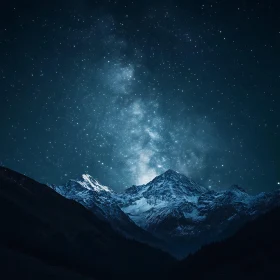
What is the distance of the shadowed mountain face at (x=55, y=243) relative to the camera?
74.1 m

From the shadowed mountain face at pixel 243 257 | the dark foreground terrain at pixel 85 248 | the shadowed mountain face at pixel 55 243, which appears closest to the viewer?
the shadowed mountain face at pixel 243 257

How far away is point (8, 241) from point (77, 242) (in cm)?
4131

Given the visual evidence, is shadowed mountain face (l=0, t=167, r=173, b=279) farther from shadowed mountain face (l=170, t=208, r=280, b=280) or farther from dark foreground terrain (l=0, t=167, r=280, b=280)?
shadowed mountain face (l=170, t=208, r=280, b=280)

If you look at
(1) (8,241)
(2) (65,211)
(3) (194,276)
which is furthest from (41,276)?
(2) (65,211)

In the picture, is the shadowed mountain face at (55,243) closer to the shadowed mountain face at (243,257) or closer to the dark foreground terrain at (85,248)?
the dark foreground terrain at (85,248)

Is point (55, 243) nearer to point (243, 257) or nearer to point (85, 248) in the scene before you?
point (85, 248)

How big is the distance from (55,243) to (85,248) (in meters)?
19.7

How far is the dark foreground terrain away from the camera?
6941cm

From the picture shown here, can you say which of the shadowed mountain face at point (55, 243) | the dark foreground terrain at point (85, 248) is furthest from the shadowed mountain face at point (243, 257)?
the shadowed mountain face at point (55, 243)

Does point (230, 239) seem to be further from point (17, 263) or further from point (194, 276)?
point (17, 263)

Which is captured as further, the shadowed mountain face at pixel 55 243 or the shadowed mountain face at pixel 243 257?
the shadowed mountain face at pixel 55 243

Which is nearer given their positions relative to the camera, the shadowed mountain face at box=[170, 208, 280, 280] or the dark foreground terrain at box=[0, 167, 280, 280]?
the shadowed mountain face at box=[170, 208, 280, 280]

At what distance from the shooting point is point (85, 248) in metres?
121

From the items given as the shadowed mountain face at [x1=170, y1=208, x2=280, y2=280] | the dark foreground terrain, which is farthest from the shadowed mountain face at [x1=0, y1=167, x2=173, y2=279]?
the shadowed mountain face at [x1=170, y1=208, x2=280, y2=280]
